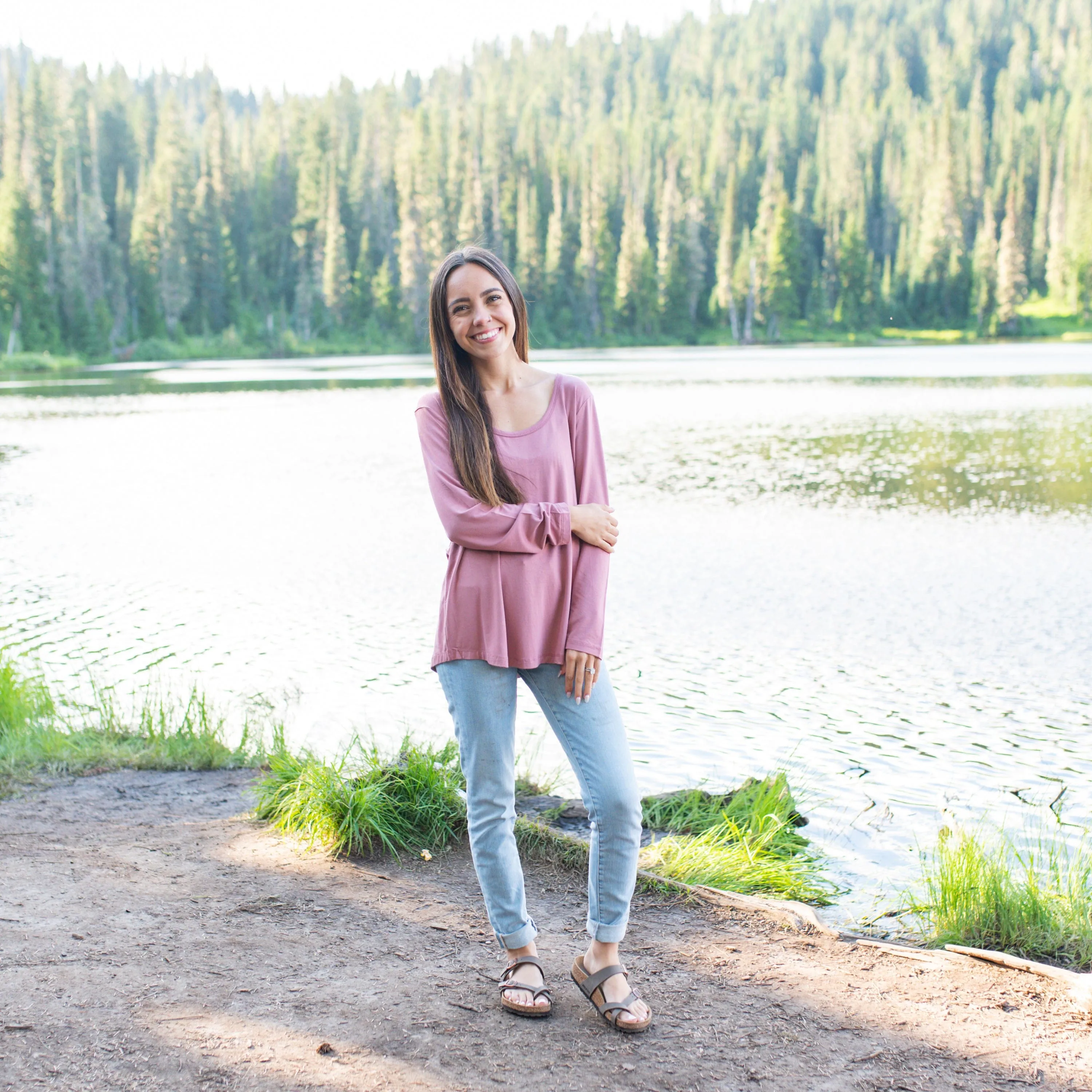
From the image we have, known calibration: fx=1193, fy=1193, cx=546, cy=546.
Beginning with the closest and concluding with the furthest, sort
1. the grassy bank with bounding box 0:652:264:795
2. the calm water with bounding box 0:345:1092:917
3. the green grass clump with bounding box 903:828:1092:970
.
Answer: the green grass clump with bounding box 903:828:1092:970
the grassy bank with bounding box 0:652:264:795
the calm water with bounding box 0:345:1092:917

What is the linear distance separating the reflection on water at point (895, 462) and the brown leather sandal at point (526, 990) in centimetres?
1517

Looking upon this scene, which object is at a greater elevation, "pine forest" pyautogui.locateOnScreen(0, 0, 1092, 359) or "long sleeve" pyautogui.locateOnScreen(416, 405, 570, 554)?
"pine forest" pyautogui.locateOnScreen(0, 0, 1092, 359)

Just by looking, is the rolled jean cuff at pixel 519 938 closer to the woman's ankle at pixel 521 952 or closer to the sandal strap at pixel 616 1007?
the woman's ankle at pixel 521 952

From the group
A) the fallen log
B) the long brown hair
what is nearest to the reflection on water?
the fallen log

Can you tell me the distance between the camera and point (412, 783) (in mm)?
5336

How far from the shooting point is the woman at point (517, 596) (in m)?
3.30

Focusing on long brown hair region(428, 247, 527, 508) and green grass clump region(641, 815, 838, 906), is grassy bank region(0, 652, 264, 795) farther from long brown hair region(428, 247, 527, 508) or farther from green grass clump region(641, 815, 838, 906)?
long brown hair region(428, 247, 527, 508)

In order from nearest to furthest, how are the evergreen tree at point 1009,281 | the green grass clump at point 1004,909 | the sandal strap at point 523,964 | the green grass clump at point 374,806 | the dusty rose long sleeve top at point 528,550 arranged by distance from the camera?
the dusty rose long sleeve top at point 528,550 < the sandal strap at point 523,964 < the green grass clump at point 1004,909 < the green grass clump at point 374,806 < the evergreen tree at point 1009,281

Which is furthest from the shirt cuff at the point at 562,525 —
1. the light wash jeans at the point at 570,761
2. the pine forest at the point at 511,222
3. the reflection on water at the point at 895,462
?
the pine forest at the point at 511,222

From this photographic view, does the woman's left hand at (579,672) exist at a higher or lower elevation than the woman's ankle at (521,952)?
higher

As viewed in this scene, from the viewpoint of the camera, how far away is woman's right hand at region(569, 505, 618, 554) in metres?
3.33

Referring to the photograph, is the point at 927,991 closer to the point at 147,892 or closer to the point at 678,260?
the point at 147,892

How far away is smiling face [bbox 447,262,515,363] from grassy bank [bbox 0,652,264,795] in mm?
4118

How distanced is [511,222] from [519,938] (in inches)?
3594
